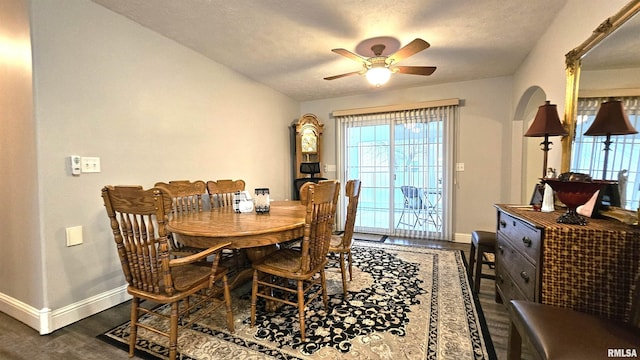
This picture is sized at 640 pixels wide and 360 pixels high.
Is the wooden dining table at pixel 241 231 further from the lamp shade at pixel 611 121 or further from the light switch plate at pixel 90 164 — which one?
the lamp shade at pixel 611 121

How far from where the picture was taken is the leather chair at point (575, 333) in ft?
3.03

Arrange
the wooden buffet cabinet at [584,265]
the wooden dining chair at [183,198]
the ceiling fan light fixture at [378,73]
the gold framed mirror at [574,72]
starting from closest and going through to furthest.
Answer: the wooden buffet cabinet at [584,265]
the gold framed mirror at [574,72]
the wooden dining chair at [183,198]
the ceiling fan light fixture at [378,73]

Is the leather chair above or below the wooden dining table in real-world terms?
below

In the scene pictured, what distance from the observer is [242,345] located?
5.39 feet

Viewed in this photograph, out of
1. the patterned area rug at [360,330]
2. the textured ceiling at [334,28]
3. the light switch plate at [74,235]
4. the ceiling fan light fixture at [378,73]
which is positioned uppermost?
the textured ceiling at [334,28]

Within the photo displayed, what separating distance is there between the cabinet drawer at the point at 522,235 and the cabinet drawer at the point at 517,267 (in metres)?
0.04

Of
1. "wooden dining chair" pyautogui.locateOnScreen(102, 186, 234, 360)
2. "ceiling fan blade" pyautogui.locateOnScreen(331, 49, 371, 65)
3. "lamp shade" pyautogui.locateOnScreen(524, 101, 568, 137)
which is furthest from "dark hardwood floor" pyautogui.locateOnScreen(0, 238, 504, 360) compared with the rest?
"lamp shade" pyautogui.locateOnScreen(524, 101, 568, 137)

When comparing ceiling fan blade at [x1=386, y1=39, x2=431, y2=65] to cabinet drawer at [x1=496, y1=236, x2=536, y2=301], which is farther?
ceiling fan blade at [x1=386, y1=39, x2=431, y2=65]

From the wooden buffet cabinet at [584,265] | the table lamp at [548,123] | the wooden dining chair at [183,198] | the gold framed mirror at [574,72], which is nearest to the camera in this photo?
A: the wooden buffet cabinet at [584,265]

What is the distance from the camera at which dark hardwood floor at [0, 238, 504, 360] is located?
1.57 meters

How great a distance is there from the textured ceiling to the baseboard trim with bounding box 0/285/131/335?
233 cm

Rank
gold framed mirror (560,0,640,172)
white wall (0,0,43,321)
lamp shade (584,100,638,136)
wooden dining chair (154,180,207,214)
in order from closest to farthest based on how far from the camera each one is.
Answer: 1. lamp shade (584,100,638,136)
2. gold framed mirror (560,0,640,172)
3. white wall (0,0,43,321)
4. wooden dining chair (154,180,207,214)

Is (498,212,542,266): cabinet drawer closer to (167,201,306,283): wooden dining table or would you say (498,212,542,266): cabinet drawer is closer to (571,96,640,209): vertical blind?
(571,96,640,209): vertical blind

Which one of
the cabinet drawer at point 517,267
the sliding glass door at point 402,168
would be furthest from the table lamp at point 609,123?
the sliding glass door at point 402,168
